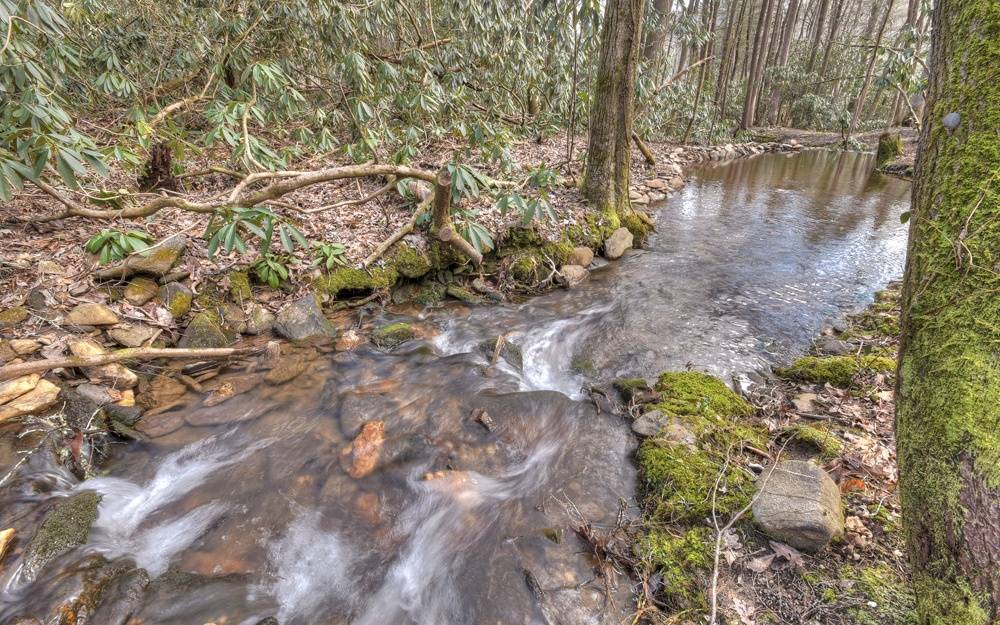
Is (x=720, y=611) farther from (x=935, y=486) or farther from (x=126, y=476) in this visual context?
(x=126, y=476)

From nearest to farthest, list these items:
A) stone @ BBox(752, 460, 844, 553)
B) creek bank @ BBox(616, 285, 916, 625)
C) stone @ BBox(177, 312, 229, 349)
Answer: creek bank @ BBox(616, 285, 916, 625) < stone @ BBox(752, 460, 844, 553) < stone @ BBox(177, 312, 229, 349)

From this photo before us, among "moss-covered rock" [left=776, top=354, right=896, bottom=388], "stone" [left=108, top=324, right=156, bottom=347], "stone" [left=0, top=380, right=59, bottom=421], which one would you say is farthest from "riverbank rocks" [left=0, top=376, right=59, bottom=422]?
"moss-covered rock" [left=776, top=354, right=896, bottom=388]

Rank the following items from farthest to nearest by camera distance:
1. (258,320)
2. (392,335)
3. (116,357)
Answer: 1. (392,335)
2. (258,320)
3. (116,357)

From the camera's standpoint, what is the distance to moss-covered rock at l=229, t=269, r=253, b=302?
4129mm

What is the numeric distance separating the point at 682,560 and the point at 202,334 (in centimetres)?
393

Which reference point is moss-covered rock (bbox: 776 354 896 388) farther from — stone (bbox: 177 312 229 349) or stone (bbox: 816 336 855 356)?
stone (bbox: 177 312 229 349)

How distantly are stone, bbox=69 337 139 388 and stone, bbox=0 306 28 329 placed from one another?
17.6 inches

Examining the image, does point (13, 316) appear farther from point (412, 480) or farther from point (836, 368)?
point (836, 368)

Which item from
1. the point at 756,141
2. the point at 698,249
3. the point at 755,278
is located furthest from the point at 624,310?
the point at 756,141

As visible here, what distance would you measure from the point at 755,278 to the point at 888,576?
446 centimetres

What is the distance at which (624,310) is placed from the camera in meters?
4.94

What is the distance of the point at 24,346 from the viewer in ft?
10.2

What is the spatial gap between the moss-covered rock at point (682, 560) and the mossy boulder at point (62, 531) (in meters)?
2.93

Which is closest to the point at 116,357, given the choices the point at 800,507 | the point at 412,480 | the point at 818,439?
the point at 412,480
